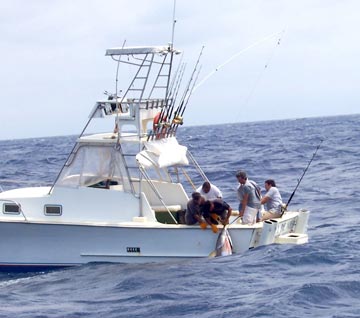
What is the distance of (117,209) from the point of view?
14016mm

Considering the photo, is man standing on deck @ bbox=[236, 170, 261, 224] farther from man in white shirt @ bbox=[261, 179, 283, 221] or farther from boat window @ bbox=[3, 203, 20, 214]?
boat window @ bbox=[3, 203, 20, 214]

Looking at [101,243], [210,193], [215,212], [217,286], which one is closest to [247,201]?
[210,193]

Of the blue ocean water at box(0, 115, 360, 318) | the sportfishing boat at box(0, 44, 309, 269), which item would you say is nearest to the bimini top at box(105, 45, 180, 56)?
the sportfishing boat at box(0, 44, 309, 269)

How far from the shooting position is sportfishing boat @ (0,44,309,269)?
45.2 ft

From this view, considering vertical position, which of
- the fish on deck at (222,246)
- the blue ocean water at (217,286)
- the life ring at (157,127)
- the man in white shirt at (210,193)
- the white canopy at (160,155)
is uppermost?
the life ring at (157,127)

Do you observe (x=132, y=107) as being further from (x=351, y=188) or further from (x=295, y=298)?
(x=351, y=188)

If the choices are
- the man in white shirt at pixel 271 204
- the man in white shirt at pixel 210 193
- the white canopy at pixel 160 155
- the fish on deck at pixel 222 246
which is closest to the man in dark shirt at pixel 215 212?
the fish on deck at pixel 222 246

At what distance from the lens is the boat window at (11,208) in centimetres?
1412

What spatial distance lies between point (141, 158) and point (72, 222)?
166cm

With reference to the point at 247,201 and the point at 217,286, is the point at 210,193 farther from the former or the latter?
the point at 217,286

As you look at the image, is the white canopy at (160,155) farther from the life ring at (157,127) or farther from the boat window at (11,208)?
the boat window at (11,208)

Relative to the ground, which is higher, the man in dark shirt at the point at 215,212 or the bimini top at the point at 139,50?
the bimini top at the point at 139,50

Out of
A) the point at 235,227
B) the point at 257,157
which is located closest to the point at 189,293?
the point at 235,227

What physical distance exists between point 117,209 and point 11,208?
185 centimetres
